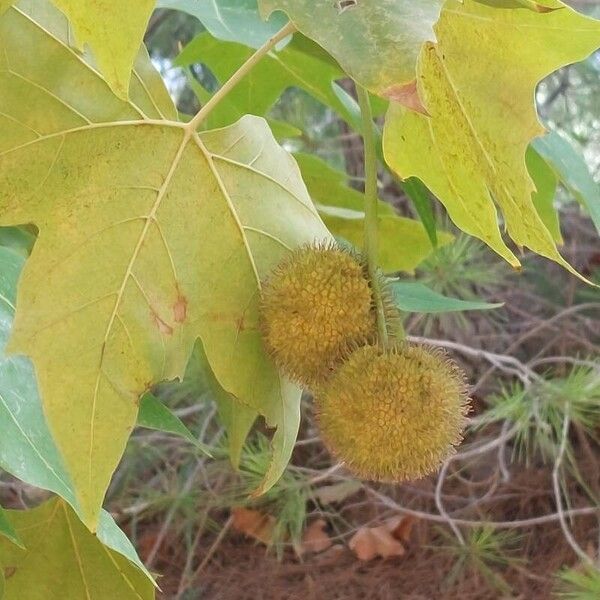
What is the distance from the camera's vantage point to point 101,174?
505mm

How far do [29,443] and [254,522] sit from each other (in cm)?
103

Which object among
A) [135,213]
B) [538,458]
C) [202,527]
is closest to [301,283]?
[135,213]

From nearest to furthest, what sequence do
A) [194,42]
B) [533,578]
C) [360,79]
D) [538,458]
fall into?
[360,79]
[194,42]
[533,578]
[538,458]

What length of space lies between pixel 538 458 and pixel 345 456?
112cm

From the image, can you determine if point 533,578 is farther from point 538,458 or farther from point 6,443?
point 6,443

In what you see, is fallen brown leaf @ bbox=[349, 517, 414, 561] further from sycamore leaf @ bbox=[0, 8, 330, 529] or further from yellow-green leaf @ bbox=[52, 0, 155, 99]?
yellow-green leaf @ bbox=[52, 0, 155, 99]

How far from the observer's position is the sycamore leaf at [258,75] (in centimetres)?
77

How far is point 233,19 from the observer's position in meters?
0.70

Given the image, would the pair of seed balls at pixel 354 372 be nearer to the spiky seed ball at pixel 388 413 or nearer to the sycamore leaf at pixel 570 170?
the spiky seed ball at pixel 388 413

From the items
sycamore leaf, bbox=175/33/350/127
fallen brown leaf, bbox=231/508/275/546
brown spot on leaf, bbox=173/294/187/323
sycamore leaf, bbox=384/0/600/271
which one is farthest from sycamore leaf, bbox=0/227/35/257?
fallen brown leaf, bbox=231/508/275/546

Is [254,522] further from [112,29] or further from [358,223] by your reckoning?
[112,29]

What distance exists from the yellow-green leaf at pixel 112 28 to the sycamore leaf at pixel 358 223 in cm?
44

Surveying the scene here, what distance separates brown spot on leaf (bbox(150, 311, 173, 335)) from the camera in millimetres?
507

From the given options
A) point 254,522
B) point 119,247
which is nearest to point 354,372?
point 119,247
